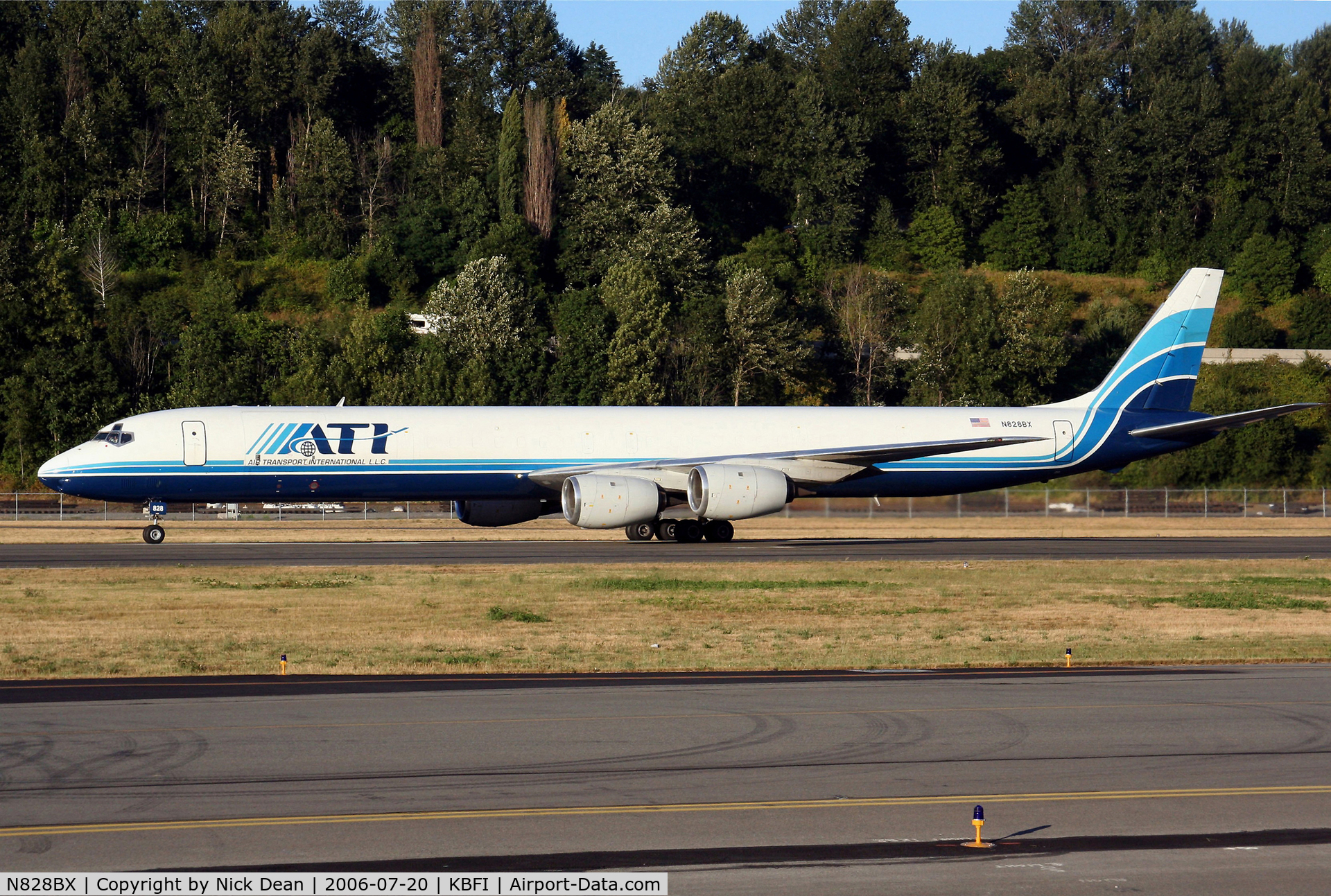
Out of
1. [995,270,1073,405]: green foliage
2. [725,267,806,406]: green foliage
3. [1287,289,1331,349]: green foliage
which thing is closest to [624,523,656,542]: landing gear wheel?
[725,267,806,406]: green foliage

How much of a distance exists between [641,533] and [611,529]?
3750 millimetres

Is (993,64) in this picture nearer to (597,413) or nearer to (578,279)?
(578,279)

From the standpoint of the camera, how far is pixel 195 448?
39.8 metres

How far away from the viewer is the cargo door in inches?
1866

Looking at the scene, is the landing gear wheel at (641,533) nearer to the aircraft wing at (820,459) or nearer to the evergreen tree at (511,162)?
the aircraft wing at (820,459)

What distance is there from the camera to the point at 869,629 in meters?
23.4

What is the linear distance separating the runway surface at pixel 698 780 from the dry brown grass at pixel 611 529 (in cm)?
2995

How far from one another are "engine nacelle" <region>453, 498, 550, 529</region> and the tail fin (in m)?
19.6

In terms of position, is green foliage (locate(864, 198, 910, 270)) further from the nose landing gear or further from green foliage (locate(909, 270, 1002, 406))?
the nose landing gear

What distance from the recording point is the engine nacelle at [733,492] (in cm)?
4034

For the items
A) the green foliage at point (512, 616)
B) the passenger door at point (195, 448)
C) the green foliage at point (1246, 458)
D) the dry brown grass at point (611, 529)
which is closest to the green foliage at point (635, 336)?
the dry brown grass at point (611, 529)

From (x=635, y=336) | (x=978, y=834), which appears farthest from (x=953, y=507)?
(x=978, y=834)

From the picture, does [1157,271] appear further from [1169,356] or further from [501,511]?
[501,511]

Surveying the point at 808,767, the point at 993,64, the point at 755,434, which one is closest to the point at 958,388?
the point at 755,434
